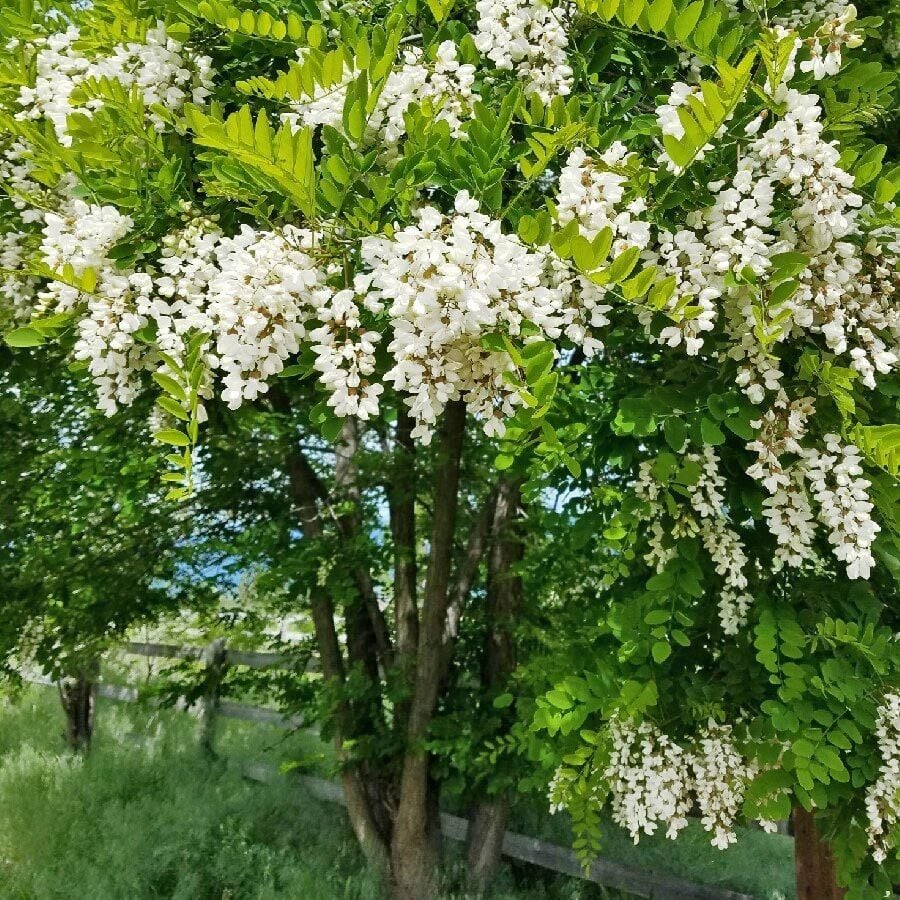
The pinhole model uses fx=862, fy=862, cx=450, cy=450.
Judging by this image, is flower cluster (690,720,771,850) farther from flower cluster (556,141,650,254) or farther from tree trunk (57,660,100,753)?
tree trunk (57,660,100,753)

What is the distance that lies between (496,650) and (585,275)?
4.08 meters

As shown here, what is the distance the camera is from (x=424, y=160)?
150 centimetres

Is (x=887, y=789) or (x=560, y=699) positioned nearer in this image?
(x=887, y=789)

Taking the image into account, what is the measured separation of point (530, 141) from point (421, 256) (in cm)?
44

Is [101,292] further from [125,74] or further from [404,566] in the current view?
[404,566]

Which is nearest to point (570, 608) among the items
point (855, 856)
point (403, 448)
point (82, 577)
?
point (403, 448)

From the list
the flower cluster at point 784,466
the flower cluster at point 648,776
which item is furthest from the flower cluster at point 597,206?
the flower cluster at point 648,776

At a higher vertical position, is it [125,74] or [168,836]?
[125,74]

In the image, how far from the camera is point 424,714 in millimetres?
4691

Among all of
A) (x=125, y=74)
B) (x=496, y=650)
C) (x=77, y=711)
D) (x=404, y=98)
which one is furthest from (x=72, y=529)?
(x=404, y=98)

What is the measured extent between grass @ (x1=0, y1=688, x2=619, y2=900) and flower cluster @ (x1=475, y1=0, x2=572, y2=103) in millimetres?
3876

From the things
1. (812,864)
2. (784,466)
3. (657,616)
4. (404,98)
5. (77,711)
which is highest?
(404,98)

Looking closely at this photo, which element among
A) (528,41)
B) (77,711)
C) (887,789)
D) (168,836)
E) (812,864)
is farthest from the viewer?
(77,711)

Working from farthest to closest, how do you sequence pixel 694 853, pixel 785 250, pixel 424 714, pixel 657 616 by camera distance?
pixel 694 853
pixel 424 714
pixel 657 616
pixel 785 250
